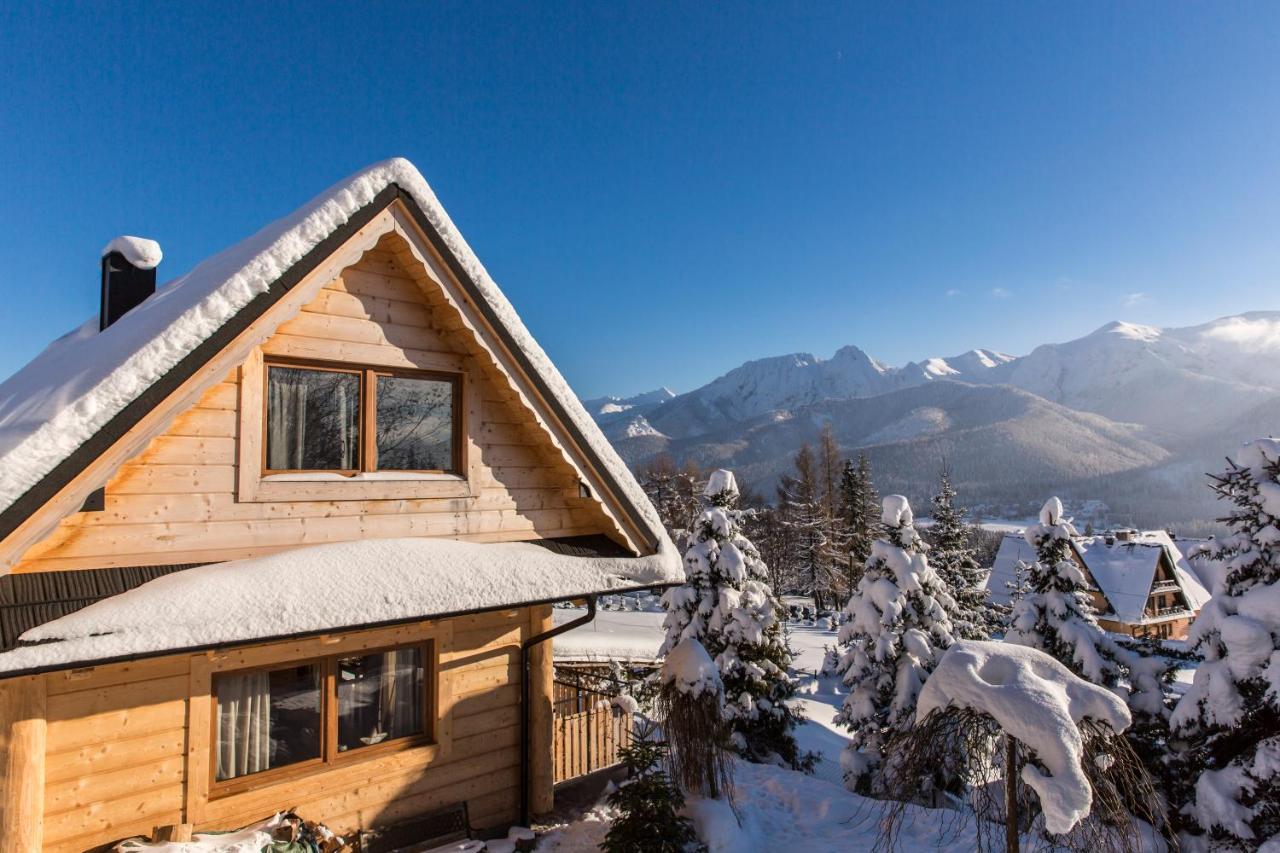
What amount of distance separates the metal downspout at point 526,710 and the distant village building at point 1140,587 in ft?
125

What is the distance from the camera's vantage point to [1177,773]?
9281 millimetres

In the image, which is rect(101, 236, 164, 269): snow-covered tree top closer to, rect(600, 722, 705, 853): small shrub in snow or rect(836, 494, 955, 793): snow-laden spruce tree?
rect(600, 722, 705, 853): small shrub in snow

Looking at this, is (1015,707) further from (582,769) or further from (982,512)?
(982,512)

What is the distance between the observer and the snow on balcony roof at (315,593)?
4.16 meters

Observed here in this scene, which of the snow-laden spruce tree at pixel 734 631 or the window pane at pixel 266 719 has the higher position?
the window pane at pixel 266 719

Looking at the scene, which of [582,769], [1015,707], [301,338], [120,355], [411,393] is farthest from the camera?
[582,769]

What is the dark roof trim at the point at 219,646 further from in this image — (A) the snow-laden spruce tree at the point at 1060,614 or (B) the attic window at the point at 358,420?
(A) the snow-laden spruce tree at the point at 1060,614

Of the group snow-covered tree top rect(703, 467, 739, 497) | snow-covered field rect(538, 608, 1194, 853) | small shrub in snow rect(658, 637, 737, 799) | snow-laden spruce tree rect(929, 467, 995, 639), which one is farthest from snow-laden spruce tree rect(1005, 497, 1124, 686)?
snow-laden spruce tree rect(929, 467, 995, 639)

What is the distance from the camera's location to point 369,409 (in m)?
6.04

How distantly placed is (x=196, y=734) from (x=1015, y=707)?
616 centimetres

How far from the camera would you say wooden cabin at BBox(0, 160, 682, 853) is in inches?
171

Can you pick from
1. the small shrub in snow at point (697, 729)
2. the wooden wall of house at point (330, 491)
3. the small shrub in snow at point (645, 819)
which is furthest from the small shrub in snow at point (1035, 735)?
the wooden wall of house at point (330, 491)

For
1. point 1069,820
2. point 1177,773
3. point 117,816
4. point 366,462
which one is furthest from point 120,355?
point 1177,773

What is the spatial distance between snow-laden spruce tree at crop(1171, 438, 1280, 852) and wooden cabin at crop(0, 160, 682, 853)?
7.95m
